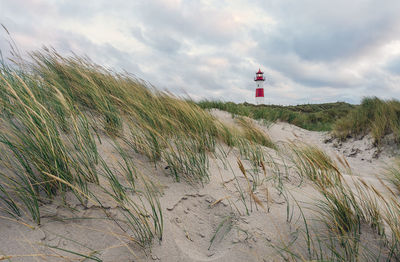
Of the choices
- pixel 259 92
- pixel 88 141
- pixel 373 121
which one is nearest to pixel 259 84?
pixel 259 92

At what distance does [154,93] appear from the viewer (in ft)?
8.54

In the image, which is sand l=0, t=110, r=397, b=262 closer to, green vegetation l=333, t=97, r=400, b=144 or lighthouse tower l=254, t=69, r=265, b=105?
green vegetation l=333, t=97, r=400, b=144

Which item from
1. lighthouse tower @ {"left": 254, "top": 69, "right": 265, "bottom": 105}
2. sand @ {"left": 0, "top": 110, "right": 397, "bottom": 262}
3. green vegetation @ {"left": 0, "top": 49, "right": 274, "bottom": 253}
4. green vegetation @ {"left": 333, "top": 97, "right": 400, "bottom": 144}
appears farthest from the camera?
lighthouse tower @ {"left": 254, "top": 69, "right": 265, "bottom": 105}

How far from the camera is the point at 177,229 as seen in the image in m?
1.21

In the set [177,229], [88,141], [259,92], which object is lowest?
[177,229]

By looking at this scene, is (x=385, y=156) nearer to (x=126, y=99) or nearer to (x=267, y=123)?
(x=267, y=123)

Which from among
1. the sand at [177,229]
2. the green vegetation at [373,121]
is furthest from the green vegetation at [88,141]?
the green vegetation at [373,121]

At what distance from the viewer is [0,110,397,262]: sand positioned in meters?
1.00

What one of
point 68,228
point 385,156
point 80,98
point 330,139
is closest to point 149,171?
point 68,228

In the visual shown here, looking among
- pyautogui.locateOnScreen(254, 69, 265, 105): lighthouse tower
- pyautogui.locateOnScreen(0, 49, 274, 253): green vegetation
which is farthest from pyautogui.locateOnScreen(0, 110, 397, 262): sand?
pyautogui.locateOnScreen(254, 69, 265, 105): lighthouse tower

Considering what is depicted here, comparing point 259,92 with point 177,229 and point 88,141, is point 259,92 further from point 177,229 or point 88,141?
point 177,229

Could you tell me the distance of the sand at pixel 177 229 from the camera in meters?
1.00

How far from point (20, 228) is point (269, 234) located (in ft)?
4.10

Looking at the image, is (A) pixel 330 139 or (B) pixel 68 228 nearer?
A: (B) pixel 68 228
